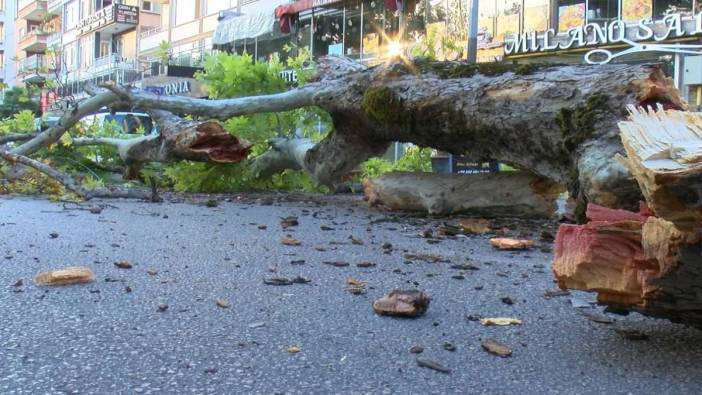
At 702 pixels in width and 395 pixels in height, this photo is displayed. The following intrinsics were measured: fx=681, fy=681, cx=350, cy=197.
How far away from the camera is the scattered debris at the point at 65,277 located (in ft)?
10.5

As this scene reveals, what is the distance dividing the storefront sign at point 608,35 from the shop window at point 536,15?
1.05ft

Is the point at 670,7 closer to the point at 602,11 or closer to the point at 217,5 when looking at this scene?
the point at 602,11

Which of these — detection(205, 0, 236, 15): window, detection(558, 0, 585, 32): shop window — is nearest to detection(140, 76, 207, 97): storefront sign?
detection(205, 0, 236, 15): window

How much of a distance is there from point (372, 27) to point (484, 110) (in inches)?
725

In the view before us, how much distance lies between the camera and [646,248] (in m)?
2.13

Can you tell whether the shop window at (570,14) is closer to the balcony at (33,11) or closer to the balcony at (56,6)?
the balcony at (56,6)

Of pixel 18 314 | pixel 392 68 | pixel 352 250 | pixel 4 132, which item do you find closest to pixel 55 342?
pixel 18 314

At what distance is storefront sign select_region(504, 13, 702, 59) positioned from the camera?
1535 centimetres

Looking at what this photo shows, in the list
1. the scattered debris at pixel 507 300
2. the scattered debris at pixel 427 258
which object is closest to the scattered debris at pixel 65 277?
the scattered debris at pixel 427 258

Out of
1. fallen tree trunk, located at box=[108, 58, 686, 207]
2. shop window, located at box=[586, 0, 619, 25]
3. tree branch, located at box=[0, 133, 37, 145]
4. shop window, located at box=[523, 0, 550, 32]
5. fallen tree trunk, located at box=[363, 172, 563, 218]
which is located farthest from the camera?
shop window, located at box=[523, 0, 550, 32]

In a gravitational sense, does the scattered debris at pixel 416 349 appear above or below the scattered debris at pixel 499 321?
below

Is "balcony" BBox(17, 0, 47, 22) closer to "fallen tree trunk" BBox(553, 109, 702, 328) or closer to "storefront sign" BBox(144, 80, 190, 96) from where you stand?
"storefront sign" BBox(144, 80, 190, 96)

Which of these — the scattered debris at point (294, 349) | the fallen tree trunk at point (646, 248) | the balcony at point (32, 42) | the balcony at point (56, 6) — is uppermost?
the balcony at point (56, 6)

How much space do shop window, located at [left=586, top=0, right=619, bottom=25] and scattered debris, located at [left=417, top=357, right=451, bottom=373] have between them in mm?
16388
